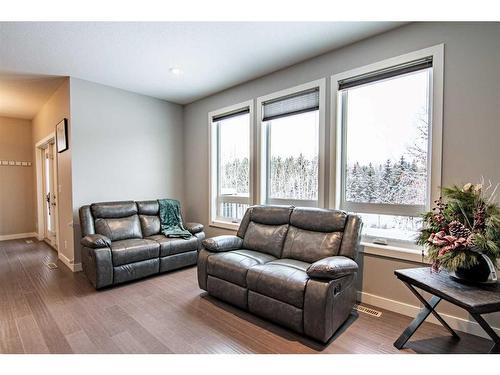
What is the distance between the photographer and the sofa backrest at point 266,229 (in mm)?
2930

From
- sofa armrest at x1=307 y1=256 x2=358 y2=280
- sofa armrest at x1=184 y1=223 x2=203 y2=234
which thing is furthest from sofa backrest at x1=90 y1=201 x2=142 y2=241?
sofa armrest at x1=307 y1=256 x2=358 y2=280

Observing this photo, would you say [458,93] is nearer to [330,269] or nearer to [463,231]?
[463,231]

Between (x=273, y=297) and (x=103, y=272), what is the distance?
2.06 metres

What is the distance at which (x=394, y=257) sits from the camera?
2.47 metres

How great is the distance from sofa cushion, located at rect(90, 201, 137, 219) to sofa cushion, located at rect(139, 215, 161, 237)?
182mm

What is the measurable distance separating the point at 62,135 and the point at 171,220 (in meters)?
2.07

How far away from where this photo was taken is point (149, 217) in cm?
400

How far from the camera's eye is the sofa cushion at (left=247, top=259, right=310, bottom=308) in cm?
206

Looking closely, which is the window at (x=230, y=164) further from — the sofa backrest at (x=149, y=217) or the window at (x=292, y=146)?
the sofa backrest at (x=149, y=217)

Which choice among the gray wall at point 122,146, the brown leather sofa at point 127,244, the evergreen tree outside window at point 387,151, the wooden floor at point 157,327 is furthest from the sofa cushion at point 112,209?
the evergreen tree outside window at point 387,151

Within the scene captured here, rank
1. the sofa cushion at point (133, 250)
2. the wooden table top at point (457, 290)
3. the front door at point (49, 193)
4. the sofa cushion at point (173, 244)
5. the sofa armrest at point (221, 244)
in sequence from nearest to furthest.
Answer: the wooden table top at point (457, 290) → the sofa armrest at point (221, 244) → the sofa cushion at point (133, 250) → the sofa cushion at point (173, 244) → the front door at point (49, 193)

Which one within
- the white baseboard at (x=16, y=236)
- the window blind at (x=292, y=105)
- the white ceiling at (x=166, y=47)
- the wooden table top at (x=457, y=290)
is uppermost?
the white ceiling at (x=166, y=47)

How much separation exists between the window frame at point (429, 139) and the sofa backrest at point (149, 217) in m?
2.64
